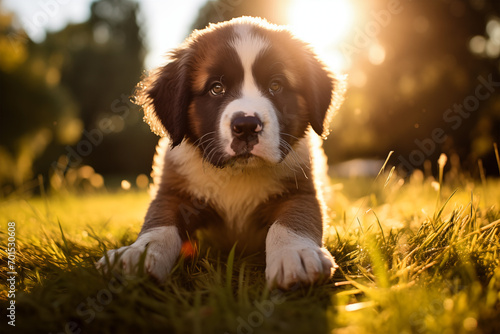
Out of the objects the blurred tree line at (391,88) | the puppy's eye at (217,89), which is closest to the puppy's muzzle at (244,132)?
the puppy's eye at (217,89)

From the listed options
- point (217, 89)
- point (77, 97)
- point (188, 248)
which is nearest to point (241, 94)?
point (217, 89)

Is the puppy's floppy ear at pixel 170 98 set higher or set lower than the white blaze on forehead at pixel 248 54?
lower

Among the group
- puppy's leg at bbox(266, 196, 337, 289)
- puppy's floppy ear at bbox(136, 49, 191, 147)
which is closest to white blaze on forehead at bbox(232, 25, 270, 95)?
puppy's floppy ear at bbox(136, 49, 191, 147)

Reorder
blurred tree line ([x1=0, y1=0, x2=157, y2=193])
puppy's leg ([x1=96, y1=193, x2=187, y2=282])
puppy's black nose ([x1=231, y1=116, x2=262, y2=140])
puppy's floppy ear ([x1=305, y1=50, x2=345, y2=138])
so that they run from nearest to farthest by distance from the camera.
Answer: puppy's leg ([x1=96, y1=193, x2=187, y2=282]), puppy's black nose ([x1=231, y1=116, x2=262, y2=140]), puppy's floppy ear ([x1=305, y1=50, x2=345, y2=138]), blurred tree line ([x1=0, y1=0, x2=157, y2=193])

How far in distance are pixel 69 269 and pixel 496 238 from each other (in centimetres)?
248

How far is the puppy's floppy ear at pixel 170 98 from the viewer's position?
113 inches

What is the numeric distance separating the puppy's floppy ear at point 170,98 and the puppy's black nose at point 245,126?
645 millimetres

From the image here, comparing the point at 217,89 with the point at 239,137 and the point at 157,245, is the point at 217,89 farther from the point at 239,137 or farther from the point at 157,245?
the point at 157,245

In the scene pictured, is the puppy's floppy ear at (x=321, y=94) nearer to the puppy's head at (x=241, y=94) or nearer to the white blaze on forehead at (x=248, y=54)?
the puppy's head at (x=241, y=94)

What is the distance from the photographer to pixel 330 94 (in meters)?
3.17

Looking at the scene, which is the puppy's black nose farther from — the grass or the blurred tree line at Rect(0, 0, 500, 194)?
the blurred tree line at Rect(0, 0, 500, 194)

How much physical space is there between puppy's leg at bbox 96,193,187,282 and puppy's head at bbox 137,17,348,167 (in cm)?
44

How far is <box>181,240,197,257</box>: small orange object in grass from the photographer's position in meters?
2.45

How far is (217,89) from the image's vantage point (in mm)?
2783
